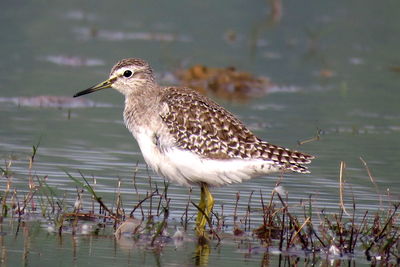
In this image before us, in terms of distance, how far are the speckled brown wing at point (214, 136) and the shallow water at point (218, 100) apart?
2.25ft

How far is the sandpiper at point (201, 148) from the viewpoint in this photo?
10719 mm

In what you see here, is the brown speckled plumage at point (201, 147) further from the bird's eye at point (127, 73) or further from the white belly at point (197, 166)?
the bird's eye at point (127, 73)

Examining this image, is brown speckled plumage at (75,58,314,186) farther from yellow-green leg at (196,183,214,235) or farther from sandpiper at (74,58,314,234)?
yellow-green leg at (196,183,214,235)

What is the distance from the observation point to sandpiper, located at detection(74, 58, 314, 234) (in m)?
10.7

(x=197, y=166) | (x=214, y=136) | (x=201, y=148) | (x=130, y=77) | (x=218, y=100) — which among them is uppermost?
(x=218, y=100)

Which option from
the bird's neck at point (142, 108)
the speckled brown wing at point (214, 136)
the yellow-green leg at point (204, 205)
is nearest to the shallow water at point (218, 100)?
the yellow-green leg at point (204, 205)

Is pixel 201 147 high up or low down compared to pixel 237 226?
up

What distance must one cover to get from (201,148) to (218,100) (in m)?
7.74

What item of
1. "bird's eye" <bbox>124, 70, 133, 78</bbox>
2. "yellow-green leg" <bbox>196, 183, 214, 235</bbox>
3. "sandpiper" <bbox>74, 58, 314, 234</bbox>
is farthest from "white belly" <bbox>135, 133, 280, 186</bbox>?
"bird's eye" <bbox>124, 70, 133, 78</bbox>

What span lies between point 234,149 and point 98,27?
16.2 m

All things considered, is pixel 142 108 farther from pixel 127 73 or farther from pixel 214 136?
pixel 214 136

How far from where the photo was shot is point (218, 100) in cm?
1845

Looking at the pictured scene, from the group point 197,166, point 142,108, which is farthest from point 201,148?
point 142,108

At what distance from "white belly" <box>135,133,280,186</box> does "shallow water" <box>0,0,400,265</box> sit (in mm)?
437
